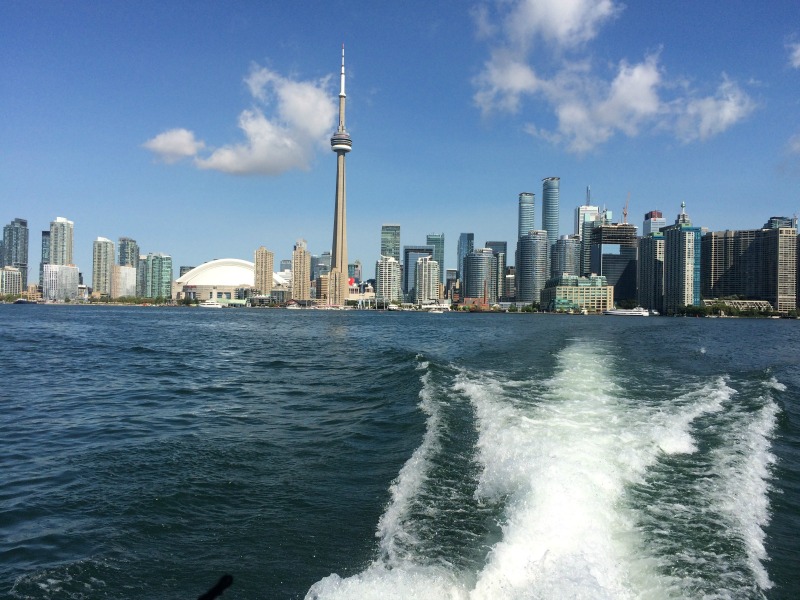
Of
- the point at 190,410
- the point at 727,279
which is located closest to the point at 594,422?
the point at 190,410

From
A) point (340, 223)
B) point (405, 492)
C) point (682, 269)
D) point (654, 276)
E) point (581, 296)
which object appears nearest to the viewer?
point (405, 492)

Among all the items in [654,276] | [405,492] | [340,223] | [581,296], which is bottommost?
[405,492]

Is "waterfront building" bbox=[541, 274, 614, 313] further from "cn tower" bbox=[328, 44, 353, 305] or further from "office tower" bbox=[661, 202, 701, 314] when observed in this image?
"cn tower" bbox=[328, 44, 353, 305]

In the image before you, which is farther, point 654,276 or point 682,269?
point 654,276

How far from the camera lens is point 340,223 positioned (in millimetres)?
165625

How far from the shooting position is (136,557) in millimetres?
5719

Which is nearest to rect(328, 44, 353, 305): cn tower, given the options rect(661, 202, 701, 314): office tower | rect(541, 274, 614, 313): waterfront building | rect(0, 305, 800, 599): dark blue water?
rect(541, 274, 614, 313): waterfront building

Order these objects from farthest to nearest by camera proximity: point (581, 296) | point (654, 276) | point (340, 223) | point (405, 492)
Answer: point (654, 276) → point (581, 296) → point (340, 223) → point (405, 492)

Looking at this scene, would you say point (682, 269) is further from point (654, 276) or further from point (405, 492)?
point (405, 492)

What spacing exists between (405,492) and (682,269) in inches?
7543

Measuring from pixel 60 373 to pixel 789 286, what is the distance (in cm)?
19117

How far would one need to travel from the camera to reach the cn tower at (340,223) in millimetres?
165625

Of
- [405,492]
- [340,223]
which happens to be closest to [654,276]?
[340,223]

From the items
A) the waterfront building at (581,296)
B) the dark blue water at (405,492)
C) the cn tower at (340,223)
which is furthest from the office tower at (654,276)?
the dark blue water at (405,492)
